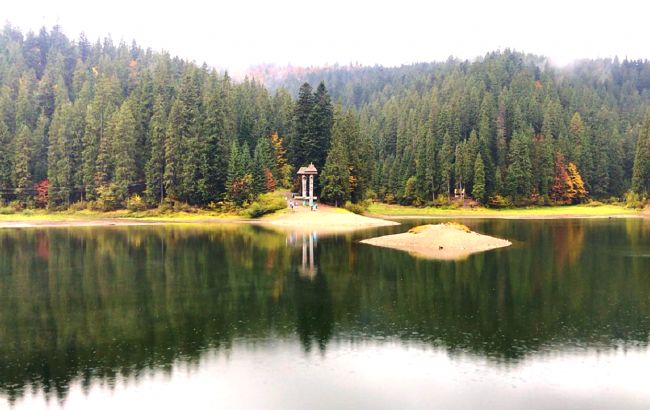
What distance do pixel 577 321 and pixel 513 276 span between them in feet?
39.8

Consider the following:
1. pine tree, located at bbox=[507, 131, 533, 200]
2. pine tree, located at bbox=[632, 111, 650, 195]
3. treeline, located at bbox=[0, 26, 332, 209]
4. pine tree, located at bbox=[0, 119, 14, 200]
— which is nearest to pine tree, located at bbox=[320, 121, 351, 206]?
treeline, located at bbox=[0, 26, 332, 209]

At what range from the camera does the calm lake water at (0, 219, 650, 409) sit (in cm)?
1931

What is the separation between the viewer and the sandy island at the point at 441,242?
53.8m

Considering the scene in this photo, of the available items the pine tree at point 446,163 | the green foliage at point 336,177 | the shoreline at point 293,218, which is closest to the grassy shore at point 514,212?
the shoreline at point 293,218

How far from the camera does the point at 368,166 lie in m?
A: 110

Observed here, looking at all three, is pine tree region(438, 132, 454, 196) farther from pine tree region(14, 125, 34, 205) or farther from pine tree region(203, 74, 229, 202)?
pine tree region(14, 125, 34, 205)

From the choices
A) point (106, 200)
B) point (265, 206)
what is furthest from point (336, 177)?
point (106, 200)

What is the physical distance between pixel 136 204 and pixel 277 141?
94.9 feet

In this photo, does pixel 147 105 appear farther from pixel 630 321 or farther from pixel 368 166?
pixel 630 321

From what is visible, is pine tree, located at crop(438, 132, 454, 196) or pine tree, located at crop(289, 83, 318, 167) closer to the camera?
pine tree, located at crop(289, 83, 318, 167)

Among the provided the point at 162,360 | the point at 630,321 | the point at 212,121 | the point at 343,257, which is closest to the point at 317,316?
the point at 162,360

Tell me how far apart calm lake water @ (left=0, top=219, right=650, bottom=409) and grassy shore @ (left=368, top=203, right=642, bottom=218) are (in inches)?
2305

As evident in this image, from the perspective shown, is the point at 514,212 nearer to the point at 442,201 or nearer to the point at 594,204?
the point at 442,201

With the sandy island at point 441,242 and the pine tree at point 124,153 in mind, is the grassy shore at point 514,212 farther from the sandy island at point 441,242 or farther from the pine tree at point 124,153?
→ the sandy island at point 441,242
